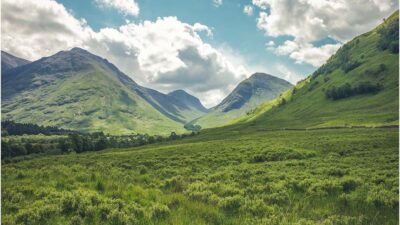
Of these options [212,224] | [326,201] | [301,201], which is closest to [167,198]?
[212,224]

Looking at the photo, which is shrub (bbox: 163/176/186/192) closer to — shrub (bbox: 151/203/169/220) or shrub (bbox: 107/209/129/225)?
shrub (bbox: 151/203/169/220)

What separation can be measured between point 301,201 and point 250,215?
4000 mm

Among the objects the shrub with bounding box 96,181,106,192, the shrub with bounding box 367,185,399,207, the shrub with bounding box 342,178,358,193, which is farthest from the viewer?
the shrub with bounding box 342,178,358,193

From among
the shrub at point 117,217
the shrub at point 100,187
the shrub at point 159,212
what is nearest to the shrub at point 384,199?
the shrub at point 159,212

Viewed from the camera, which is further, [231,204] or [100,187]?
[100,187]

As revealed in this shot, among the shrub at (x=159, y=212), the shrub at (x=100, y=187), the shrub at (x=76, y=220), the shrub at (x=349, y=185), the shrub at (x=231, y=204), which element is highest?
the shrub at (x=100, y=187)

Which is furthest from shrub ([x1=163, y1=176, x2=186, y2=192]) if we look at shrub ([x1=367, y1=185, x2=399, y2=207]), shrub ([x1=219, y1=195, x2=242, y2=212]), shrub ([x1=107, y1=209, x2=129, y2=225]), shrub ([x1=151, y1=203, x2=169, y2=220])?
shrub ([x1=367, y1=185, x2=399, y2=207])

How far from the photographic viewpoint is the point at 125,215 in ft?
35.1

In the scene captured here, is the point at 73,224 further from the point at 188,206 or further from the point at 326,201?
the point at 326,201

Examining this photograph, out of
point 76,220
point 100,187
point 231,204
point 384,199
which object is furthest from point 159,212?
point 384,199

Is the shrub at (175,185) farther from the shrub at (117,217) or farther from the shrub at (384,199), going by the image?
the shrub at (384,199)

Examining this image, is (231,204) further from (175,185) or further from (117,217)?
(175,185)

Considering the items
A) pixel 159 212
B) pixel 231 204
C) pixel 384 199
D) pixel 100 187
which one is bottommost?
pixel 384 199

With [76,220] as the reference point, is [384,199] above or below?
below
